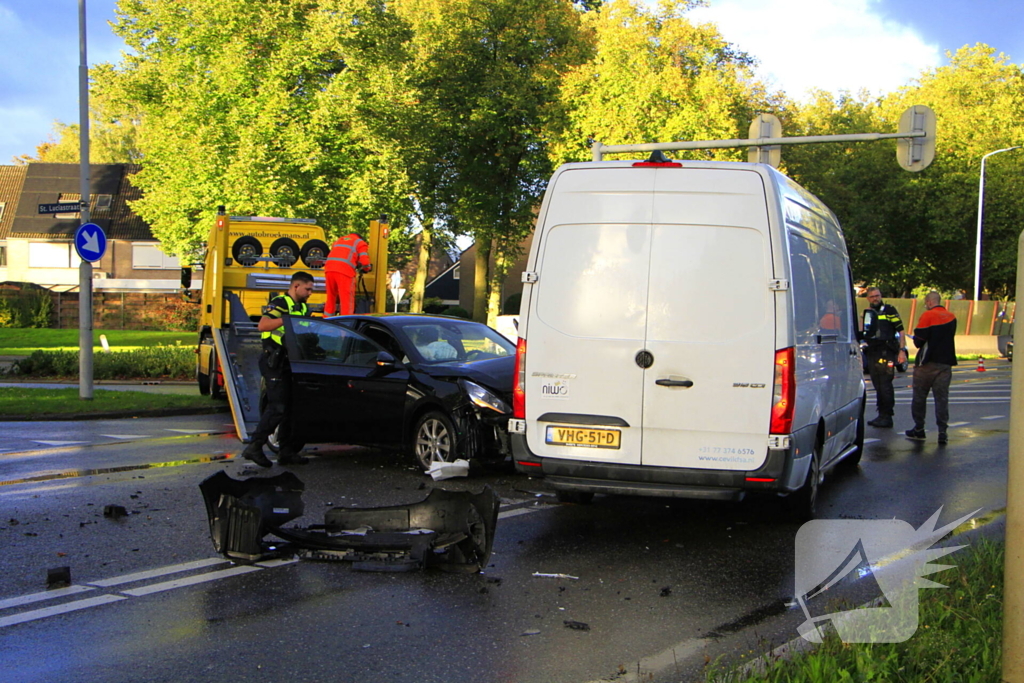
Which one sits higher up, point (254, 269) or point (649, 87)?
point (649, 87)

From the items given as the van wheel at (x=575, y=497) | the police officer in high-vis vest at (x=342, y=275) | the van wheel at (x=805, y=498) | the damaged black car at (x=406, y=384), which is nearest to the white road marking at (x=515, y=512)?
the van wheel at (x=575, y=497)

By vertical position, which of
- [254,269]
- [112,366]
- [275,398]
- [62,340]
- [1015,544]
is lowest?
[112,366]

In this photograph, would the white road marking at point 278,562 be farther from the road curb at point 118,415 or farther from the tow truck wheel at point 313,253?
the tow truck wheel at point 313,253

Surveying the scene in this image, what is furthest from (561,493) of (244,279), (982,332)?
(982,332)

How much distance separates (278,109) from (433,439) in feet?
88.9

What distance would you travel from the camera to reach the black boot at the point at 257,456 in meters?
10.4

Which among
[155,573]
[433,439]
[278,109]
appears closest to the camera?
[155,573]

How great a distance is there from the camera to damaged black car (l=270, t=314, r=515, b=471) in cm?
975

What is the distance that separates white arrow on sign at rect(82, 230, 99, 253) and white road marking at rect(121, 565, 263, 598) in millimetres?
11636

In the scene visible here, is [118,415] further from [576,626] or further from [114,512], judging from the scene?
[576,626]

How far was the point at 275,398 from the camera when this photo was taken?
10.6 m

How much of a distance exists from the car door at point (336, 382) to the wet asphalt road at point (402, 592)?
802mm

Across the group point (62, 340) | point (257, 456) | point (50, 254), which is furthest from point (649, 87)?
point (50, 254)

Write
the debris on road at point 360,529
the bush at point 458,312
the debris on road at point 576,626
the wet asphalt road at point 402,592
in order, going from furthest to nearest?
the bush at point 458,312 < the debris on road at point 360,529 < the debris on road at point 576,626 < the wet asphalt road at point 402,592
